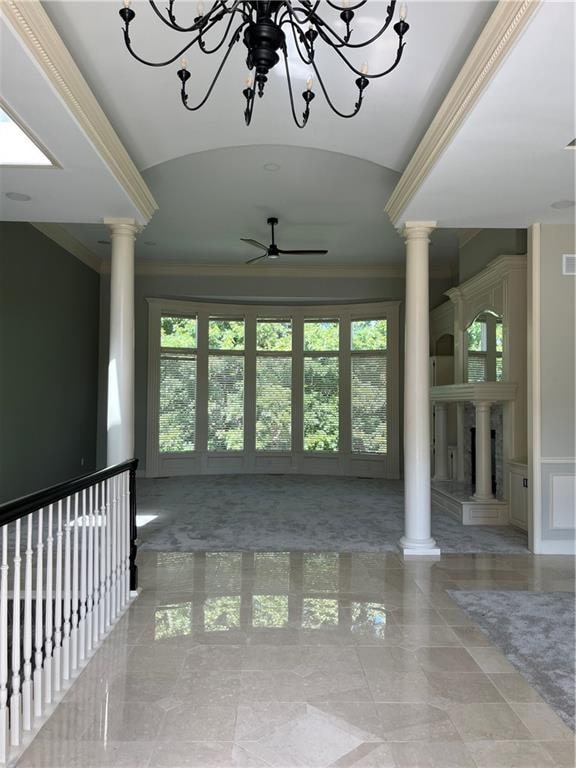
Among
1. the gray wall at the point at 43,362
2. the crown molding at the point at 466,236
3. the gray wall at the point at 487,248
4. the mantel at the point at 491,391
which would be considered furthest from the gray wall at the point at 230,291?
the mantel at the point at 491,391

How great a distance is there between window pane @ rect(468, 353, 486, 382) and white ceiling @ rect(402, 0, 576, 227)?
2184 mm

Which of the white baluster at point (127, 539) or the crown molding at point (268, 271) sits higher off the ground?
the crown molding at point (268, 271)

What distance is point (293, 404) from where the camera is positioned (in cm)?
966

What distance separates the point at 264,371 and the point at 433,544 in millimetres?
5530

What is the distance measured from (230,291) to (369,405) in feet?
10.3

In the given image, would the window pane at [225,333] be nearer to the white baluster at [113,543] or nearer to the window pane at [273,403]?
the window pane at [273,403]

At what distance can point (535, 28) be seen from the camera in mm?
2258

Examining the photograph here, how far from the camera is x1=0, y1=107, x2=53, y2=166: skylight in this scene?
342cm

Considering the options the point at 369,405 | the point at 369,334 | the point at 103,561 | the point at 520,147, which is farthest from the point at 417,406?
the point at 369,334

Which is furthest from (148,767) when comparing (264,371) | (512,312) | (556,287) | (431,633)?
(264,371)

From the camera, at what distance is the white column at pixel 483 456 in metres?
5.80

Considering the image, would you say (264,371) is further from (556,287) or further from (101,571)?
(101,571)

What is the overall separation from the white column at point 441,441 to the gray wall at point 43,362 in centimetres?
526

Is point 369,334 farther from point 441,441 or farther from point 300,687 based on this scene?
point 300,687
